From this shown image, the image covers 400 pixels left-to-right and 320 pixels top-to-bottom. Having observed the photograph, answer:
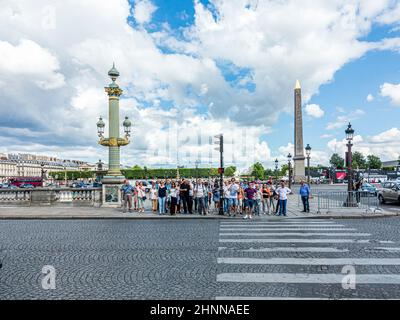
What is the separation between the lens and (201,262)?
26.4ft

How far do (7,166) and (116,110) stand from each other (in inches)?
6193

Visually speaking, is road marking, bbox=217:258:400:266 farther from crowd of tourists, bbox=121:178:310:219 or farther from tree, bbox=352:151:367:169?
tree, bbox=352:151:367:169

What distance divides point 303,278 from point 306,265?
105cm

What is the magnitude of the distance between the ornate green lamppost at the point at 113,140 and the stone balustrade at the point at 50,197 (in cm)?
91

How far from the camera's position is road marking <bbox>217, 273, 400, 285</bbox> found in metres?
6.60

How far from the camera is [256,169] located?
486ft

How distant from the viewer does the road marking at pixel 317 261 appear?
7938 mm

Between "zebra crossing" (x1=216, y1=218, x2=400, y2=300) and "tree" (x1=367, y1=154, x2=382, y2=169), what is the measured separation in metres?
143

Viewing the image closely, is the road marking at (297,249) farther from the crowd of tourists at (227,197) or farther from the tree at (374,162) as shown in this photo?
the tree at (374,162)

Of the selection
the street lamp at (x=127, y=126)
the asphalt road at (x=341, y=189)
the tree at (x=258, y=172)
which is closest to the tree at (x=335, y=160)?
the tree at (x=258, y=172)

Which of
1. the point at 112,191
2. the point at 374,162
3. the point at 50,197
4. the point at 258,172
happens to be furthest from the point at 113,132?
the point at 374,162
